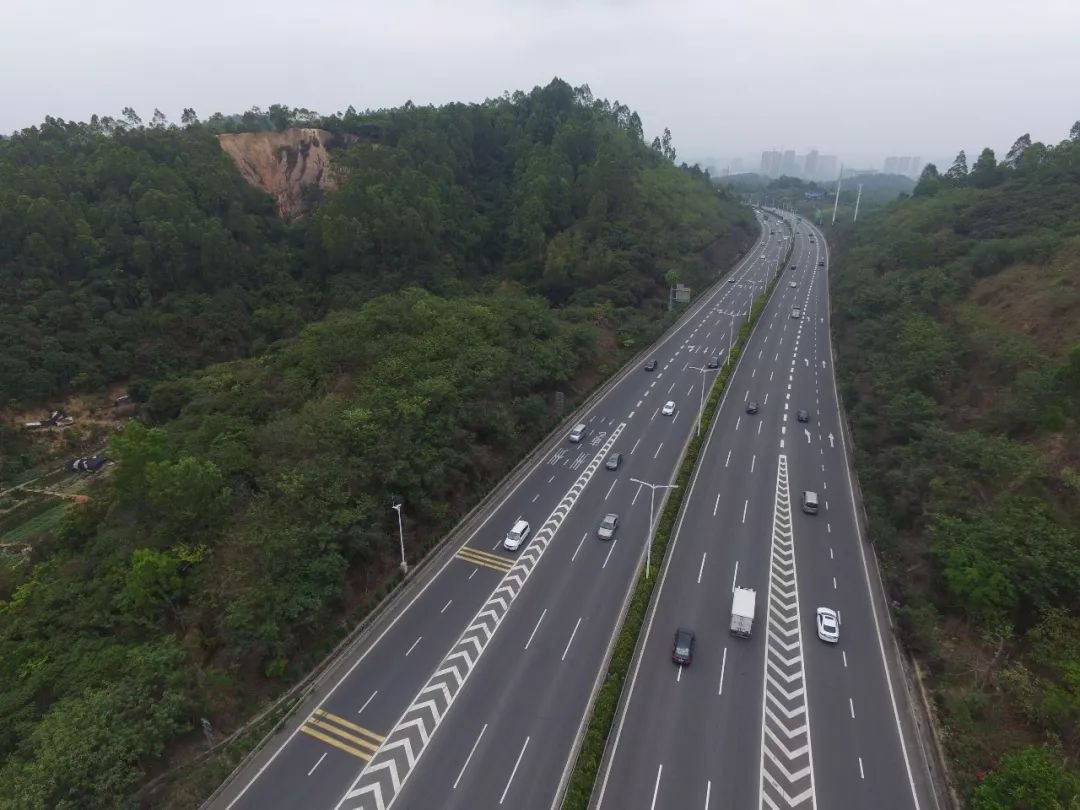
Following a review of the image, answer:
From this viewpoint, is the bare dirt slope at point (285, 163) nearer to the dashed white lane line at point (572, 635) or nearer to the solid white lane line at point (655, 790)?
the dashed white lane line at point (572, 635)

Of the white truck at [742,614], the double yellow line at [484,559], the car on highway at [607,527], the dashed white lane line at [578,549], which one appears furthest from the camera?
the car on highway at [607,527]

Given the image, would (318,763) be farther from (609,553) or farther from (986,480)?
(986,480)

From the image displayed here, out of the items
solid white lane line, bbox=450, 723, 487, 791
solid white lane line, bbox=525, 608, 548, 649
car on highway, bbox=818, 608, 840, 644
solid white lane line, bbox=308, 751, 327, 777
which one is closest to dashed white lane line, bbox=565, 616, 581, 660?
solid white lane line, bbox=525, 608, 548, 649

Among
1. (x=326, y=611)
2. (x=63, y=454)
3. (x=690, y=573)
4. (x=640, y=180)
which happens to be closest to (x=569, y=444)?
(x=690, y=573)

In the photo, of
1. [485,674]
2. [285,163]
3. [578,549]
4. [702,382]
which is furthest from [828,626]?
[285,163]

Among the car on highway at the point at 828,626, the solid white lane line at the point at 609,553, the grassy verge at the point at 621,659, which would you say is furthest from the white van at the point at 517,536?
the car on highway at the point at 828,626

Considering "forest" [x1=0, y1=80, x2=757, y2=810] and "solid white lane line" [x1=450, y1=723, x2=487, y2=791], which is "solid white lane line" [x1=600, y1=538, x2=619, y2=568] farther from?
"solid white lane line" [x1=450, y1=723, x2=487, y2=791]
